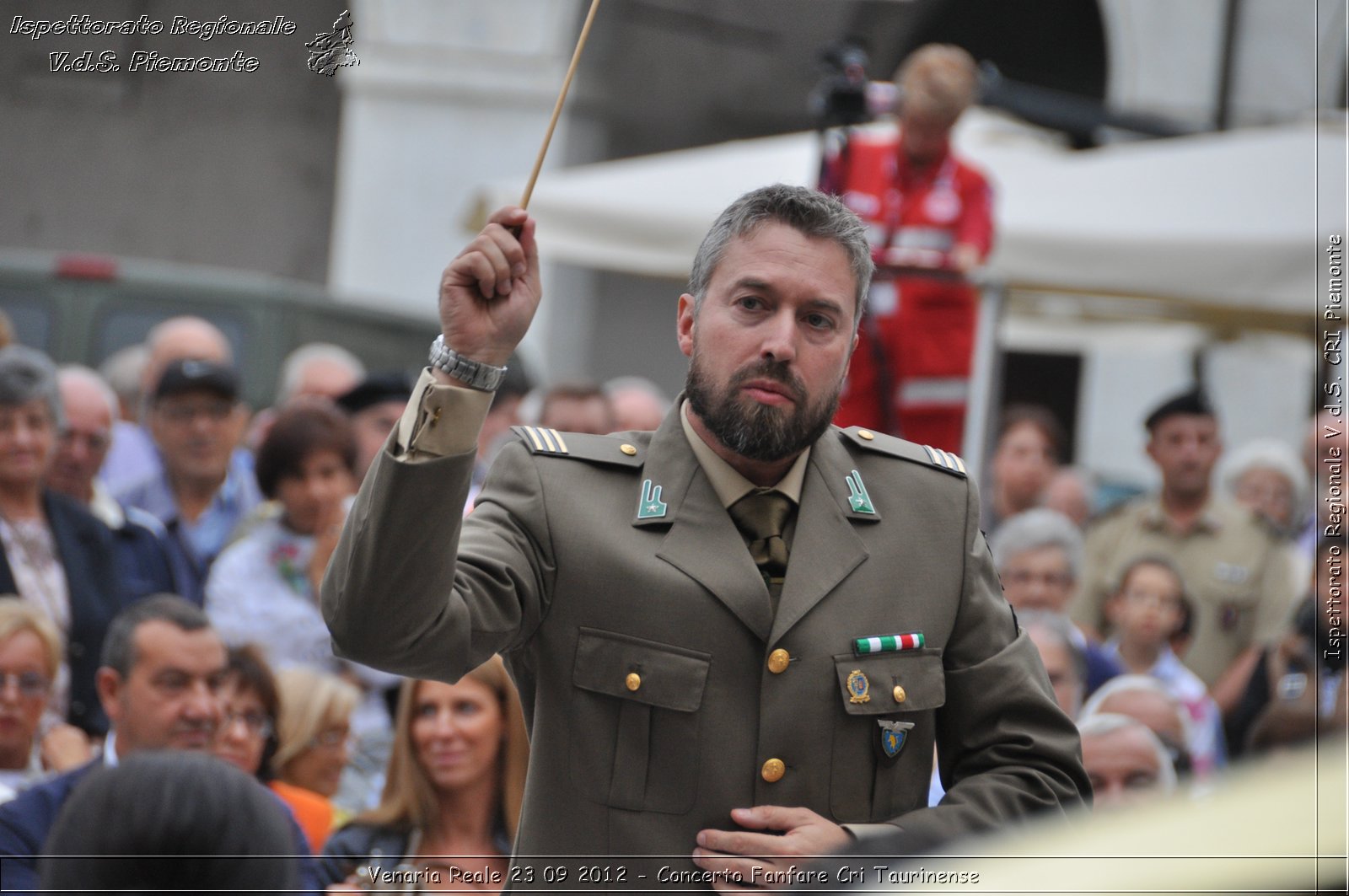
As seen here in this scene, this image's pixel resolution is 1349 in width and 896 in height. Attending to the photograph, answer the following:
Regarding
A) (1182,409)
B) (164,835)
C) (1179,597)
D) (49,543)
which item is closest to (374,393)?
(49,543)

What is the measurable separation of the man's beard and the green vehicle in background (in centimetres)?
752

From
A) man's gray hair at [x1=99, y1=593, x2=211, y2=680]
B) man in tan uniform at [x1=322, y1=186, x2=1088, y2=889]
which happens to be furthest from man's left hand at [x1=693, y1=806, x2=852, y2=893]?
man's gray hair at [x1=99, y1=593, x2=211, y2=680]

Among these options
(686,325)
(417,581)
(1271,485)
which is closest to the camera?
(417,581)

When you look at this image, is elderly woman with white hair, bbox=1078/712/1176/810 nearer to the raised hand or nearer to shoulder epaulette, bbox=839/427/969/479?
shoulder epaulette, bbox=839/427/969/479

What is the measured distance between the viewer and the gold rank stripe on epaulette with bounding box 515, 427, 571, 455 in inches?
106

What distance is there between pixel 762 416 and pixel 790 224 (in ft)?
1.02

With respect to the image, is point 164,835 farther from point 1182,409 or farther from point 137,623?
point 1182,409

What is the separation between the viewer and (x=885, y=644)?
2.60 meters

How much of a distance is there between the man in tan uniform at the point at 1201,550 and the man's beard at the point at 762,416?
3.93 meters

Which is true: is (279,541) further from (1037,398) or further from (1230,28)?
(1037,398)

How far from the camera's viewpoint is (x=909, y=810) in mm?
2627

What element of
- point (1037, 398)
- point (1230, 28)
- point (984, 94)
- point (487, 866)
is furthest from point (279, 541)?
point (1037, 398)

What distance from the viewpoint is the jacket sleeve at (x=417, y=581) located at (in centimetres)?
229

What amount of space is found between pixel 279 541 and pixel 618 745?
3.17 m
